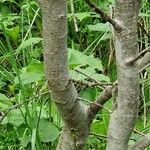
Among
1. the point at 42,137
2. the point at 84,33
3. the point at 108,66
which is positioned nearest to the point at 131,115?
the point at 42,137

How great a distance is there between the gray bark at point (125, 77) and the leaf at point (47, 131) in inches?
15.6

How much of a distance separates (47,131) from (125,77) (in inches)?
23.2

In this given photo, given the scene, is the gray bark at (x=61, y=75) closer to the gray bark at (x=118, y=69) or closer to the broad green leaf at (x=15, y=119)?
the gray bark at (x=118, y=69)

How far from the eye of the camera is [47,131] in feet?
4.76

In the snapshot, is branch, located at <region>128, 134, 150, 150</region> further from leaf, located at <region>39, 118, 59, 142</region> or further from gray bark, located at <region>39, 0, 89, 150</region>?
leaf, located at <region>39, 118, 59, 142</region>

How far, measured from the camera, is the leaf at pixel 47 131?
143cm

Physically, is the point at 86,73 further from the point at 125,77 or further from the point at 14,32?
the point at 14,32

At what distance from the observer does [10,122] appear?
1.49 metres

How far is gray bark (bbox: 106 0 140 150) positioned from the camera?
0.87 meters

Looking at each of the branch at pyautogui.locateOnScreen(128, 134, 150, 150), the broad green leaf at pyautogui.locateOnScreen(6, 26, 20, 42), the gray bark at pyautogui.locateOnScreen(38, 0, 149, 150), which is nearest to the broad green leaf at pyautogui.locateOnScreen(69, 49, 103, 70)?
the gray bark at pyautogui.locateOnScreen(38, 0, 149, 150)

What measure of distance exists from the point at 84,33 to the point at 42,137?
1.09 meters

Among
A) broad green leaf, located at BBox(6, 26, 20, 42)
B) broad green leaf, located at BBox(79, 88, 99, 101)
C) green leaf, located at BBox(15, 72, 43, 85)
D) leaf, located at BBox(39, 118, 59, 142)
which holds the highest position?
green leaf, located at BBox(15, 72, 43, 85)

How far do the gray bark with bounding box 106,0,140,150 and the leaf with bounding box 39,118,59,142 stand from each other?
15.6 inches

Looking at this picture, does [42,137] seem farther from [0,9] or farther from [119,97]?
[0,9]
